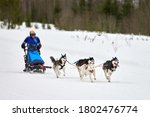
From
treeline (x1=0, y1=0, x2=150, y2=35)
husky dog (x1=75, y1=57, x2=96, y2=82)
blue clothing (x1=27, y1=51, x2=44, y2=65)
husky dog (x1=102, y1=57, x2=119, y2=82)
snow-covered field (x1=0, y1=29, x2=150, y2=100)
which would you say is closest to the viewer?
snow-covered field (x1=0, y1=29, x2=150, y2=100)

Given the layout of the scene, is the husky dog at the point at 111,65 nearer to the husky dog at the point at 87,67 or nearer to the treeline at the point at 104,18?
the husky dog at the point at 87,67

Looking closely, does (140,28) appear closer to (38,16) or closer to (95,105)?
(38,16)

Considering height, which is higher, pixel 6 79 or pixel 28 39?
pixel 28 39

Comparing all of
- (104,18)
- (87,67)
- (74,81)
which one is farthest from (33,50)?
(104,18)

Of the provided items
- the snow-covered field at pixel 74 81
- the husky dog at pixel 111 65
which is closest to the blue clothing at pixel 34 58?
the snow-covered field at pixel 74 81

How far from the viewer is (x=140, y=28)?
3969cm

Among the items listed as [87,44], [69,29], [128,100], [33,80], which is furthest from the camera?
[69,29]

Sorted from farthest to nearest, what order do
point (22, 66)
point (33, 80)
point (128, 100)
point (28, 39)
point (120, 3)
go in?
point (120, 3), point (22, 66), point (28, 39), point (33, 80), point (128, 100)

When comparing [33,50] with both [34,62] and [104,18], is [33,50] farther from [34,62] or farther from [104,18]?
[104,18]

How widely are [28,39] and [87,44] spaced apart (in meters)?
10.9

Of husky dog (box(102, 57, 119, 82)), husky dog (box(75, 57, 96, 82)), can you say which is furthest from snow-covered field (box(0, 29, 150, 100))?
husky dog (box(102, 57, 119, 82))

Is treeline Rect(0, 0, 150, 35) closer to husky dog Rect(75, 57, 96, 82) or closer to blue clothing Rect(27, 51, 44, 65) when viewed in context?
blue clothing Rect(27, 51, 44, 65)

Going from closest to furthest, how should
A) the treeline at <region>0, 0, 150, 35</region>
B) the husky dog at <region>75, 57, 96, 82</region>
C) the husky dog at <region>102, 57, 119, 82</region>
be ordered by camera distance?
the husky dog at <region>75, 57, 96, 82</region> → the husky dog at <region>102, 57, 119, 82</region> → the treeline at <region>0, 0, 150, 35</region>

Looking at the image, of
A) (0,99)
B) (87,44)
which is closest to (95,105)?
(0,99)
